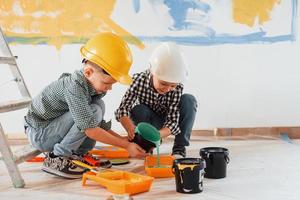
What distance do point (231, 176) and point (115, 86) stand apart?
4.22 ft

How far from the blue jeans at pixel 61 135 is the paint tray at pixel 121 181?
0.78 ft

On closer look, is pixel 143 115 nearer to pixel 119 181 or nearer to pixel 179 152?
pixel 179 152

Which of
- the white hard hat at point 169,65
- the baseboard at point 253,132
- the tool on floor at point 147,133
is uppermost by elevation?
the white hard hat at point 169,65

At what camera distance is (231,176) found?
180 cm

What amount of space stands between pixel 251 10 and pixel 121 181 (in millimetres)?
1757

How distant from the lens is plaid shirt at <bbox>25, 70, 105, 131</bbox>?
1.75 metres

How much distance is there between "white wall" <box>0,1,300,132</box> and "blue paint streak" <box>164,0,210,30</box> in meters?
0.16

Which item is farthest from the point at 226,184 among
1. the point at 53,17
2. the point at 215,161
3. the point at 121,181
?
the point at 53,17

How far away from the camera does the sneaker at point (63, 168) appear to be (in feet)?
5.87

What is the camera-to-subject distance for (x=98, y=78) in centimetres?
179

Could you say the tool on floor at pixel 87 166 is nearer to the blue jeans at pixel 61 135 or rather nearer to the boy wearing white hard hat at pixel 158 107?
the blue jeans at pixel 61 135

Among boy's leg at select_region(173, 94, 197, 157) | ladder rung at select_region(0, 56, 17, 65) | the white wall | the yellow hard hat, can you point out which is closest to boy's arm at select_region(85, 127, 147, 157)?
the yellow hard hat

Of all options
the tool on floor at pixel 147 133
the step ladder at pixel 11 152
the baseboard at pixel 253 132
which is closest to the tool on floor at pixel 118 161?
the tool on floor at pixel 147 133

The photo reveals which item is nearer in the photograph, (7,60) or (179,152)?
(7,60)
